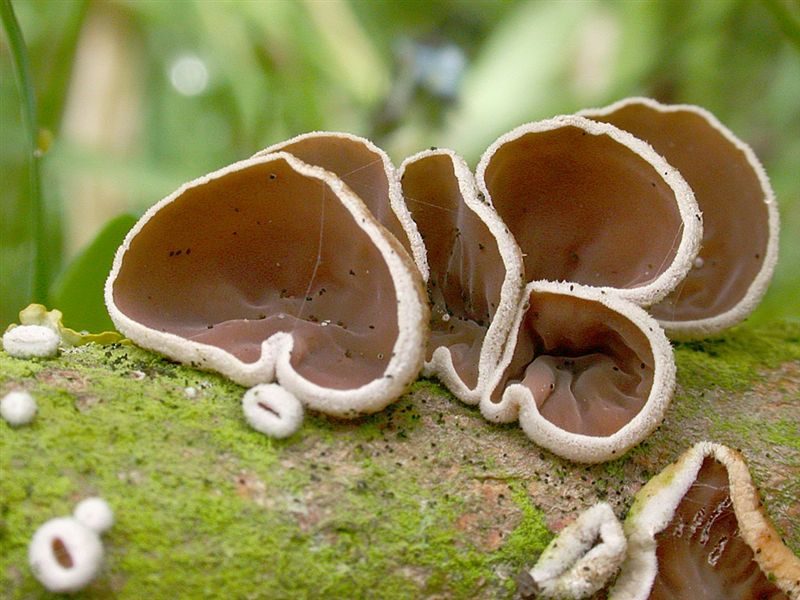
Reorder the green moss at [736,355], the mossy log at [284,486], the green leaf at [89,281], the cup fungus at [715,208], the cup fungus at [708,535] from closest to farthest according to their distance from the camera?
the mossy log at [284,486] < the cup fungus at [708,535] < the green moss at [736,355] < the cup fungus at [715,208] < the green leaf at [89,281]

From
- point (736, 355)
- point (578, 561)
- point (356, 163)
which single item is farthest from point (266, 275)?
point (736, 355)

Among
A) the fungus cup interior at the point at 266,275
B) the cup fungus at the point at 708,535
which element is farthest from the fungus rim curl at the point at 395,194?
the cup fungus at the point at 708,535

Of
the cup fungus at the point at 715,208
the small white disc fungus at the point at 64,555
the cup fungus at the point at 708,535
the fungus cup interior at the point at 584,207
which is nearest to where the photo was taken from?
the small white disc fungus at the point at 64,555

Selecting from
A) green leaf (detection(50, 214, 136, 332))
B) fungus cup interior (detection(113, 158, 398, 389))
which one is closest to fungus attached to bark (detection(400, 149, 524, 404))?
fungus cup interior (detection(113, 158, 398, 389))

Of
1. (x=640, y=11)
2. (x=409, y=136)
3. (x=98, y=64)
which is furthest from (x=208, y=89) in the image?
(x=640, y=11)

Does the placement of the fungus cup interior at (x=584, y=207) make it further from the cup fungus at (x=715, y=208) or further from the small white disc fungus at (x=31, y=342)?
the small white disc fungus at (x=31, y=342)

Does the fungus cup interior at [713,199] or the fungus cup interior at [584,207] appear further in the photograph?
the fungus cup interior at [713,199]
